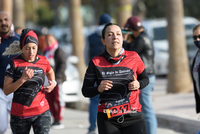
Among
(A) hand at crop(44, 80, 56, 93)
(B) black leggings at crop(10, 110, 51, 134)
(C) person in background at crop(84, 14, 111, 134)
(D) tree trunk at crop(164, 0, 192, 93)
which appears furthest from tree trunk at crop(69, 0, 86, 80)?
(B) black leggings at crop(10, 110, 51, 134)

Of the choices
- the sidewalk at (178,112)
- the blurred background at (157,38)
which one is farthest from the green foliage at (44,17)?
the sidewalk at (178,112)

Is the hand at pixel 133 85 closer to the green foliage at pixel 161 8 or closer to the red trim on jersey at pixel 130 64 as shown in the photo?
the red trim on jersey at pixel 130 64

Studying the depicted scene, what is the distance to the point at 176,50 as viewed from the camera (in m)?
11.3

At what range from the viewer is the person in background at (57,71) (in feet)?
26.4

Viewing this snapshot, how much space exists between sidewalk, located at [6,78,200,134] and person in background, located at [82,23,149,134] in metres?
3.08

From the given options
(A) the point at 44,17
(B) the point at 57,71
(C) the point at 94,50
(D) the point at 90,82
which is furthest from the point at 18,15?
(A) the point at 44,17

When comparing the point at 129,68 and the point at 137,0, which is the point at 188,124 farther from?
the point at 137,0

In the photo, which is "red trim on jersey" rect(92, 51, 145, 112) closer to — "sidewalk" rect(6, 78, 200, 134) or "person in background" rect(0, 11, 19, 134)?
"person in background" rect(0, 11, 19, 134)

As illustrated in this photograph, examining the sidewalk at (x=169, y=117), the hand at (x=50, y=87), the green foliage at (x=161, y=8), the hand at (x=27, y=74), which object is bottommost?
the sidewalk at (x=169, y=117)

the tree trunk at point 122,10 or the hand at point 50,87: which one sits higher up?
the tree trunk at point 122,10

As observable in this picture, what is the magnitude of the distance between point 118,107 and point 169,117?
12.8ft

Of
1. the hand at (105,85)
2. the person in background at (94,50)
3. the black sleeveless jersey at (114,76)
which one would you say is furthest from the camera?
the person in background at (94,50)

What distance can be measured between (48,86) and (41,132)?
0.57 metres

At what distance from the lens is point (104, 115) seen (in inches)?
163
